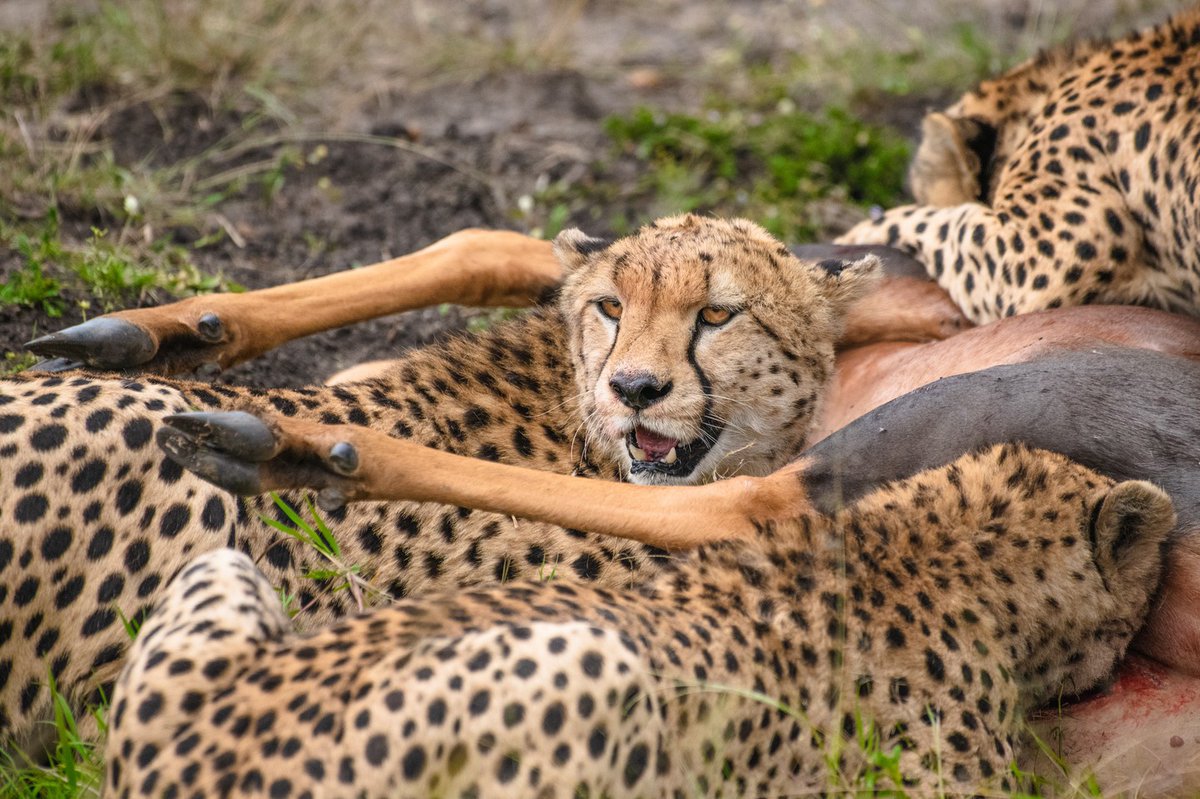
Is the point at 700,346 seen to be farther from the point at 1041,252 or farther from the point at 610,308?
the point at 1041,252

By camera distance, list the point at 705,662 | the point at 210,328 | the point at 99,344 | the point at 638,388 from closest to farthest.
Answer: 1. the point at 705,662
2. the point at 638,388
3. the point at 99,344
4. the point at 210,328

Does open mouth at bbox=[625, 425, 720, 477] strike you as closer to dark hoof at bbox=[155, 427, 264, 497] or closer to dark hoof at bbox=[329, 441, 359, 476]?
dark hoof at bbox=[329, 441, 359, 476]

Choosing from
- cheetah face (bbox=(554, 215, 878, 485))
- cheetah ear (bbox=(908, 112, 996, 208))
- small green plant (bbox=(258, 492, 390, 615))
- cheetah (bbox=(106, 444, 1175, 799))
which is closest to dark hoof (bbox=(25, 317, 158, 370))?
small green plant (bbox=(258, 492, 390, 615))

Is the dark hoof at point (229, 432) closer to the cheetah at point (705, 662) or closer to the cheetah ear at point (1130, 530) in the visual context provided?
the cheetah at point (705, 662)

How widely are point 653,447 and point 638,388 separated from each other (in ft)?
0.83

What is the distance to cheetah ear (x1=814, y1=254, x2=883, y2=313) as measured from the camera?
445 cm

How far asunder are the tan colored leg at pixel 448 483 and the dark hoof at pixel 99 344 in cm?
77

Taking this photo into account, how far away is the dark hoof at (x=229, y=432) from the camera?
3338 millimetres

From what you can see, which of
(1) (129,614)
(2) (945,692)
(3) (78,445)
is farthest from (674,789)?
(3) (78,445)

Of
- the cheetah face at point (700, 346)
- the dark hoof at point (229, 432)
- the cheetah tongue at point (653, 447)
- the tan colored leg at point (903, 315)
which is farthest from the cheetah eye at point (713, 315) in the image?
the dark hoof at point (229, 432)

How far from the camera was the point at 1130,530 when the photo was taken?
3.39 meters

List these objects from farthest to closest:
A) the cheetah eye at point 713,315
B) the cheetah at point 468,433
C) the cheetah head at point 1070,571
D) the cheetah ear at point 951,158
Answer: the cheetah ear at point 951,158, the cheetah eye at point 713,315, the cheetah at point 468,433, the cheetah head at point 1070,571

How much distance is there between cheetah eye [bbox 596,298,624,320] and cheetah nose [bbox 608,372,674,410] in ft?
1.10

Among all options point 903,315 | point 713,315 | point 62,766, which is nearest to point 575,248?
point 713,315
